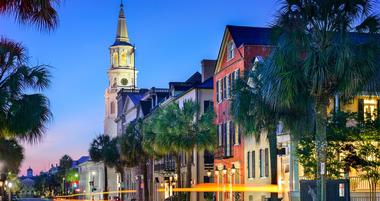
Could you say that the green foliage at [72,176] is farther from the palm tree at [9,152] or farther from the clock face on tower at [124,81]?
the palm tree at [9,152]

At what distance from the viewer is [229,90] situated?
2105 inches

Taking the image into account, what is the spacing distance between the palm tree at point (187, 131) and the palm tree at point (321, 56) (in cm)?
3026

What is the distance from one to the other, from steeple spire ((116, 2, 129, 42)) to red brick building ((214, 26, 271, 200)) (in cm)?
8791

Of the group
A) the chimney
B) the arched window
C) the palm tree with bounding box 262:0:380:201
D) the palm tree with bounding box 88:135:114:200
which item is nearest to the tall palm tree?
the palm tree with bounding box 262:0:380:201

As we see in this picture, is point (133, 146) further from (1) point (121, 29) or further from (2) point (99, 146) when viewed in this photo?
(1) point (121, 29)

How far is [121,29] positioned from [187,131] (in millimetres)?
92095

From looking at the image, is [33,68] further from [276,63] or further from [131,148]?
[131,148]

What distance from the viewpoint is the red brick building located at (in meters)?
50.8

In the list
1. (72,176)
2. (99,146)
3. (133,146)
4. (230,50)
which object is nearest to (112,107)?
(99,146)

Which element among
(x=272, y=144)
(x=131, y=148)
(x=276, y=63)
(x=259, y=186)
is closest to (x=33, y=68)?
(x=276, y=63)

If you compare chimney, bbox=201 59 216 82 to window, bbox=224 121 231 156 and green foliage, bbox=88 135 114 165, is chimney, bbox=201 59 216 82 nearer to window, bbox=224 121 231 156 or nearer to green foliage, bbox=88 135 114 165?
window, bbox=224 121 231 156

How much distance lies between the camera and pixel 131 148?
7456cm

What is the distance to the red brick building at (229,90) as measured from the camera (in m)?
50.8

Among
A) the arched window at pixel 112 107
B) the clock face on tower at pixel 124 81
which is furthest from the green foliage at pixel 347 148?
the clock face on tower at pixel 124 81
